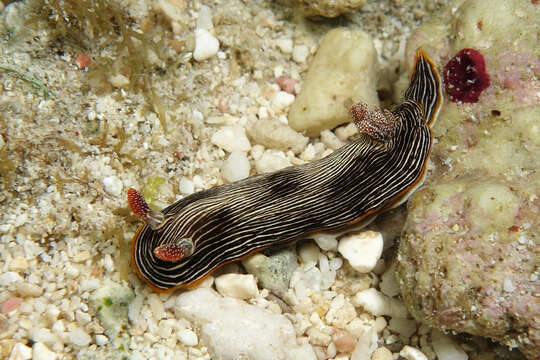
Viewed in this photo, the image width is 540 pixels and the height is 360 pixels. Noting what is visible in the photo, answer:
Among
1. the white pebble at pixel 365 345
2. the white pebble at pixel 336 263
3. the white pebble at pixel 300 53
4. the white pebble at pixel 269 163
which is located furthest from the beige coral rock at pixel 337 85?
the white pebble at pixel 365 345

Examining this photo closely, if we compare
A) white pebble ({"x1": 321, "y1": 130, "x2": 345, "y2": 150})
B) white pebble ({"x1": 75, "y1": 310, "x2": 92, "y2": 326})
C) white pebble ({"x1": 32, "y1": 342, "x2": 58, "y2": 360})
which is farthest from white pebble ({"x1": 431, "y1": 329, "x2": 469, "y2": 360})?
white pebble ({"x1": 32, "y1": 342, "x2": 58, "y2": 360})

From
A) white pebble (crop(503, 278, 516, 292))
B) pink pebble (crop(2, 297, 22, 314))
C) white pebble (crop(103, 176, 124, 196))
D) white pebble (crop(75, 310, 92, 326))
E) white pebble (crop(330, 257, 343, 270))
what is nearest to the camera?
white pebble (crop(503, 278, 516, 292))

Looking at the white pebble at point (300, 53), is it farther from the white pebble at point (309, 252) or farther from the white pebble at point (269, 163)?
the white pebble at point (309, 252)

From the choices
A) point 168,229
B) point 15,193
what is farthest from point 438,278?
point 15,193

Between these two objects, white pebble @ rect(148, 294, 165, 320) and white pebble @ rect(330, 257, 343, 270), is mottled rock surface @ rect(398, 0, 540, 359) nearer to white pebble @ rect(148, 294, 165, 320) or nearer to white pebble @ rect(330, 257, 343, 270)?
white pebble @ rect(330, 257, 343, 270)

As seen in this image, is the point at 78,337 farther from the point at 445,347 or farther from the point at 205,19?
the point at 205,19

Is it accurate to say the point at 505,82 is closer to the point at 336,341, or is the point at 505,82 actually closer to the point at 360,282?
the point at 360,282

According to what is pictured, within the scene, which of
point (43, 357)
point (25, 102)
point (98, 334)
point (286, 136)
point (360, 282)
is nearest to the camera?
point (43, 357)
